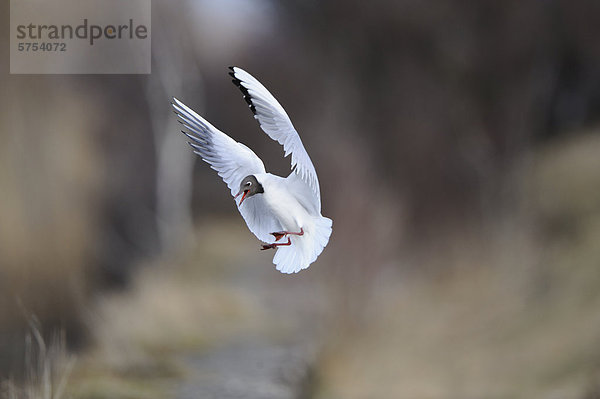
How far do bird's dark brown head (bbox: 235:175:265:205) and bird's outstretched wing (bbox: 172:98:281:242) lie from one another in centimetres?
3

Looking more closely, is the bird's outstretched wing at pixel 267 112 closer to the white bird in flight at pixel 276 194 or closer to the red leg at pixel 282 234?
the white bird in flight at pixel 276 194

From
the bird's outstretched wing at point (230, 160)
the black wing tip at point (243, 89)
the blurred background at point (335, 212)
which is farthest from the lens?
the blurred background at point (335, 212)

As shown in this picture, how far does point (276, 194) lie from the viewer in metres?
0.80

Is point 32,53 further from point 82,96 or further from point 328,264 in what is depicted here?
point 328,264

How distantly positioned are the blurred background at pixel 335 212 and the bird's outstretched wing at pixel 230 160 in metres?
1.91

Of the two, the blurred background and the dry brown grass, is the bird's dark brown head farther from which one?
the dry brown grass

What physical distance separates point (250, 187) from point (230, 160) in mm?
73

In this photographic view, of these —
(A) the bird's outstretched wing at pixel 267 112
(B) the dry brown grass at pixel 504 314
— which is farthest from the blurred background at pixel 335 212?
(A) the bird's outstretched wing at pixel 267 112

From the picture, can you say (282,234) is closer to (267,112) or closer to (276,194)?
(276,194)

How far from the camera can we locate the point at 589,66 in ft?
10.5

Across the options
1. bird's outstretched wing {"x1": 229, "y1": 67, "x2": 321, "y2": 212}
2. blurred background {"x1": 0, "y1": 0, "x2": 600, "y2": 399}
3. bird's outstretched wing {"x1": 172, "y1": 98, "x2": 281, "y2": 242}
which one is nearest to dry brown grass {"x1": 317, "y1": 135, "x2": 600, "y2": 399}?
blurred background {"x1": 0, "y1": 0, "x2": 600, "y2": 399}

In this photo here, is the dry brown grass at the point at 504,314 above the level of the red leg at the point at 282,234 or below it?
above

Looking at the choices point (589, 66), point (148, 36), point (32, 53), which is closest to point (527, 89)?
point (589, 66)

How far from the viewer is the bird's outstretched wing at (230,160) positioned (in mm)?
778
